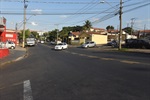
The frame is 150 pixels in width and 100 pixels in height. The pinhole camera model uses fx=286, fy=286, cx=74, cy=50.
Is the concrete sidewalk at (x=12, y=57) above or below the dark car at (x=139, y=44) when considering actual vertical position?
below

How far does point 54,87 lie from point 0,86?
264 cm

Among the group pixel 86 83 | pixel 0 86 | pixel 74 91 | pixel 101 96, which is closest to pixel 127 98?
pixel 101 96

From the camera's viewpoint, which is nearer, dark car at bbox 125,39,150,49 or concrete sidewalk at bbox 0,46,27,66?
concrete sidewalk at bbox 0,46,27,66

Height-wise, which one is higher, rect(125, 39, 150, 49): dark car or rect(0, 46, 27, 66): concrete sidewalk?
rect(125, 39, 150, 49): dark car

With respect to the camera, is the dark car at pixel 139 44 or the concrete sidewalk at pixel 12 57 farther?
the dark car at pixel 139 44

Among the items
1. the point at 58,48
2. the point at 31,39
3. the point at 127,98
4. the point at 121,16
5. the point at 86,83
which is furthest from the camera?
the point at 31,39

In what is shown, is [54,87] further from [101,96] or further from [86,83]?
[101,96]

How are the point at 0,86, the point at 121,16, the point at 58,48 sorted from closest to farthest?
1. the point at 0,86
2. the point at 121,16
3. the point at 58,48

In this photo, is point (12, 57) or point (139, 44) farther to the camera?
point (139, 44)

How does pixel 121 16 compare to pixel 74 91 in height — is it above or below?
above

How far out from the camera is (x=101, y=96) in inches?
328

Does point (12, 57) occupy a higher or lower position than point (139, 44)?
lower

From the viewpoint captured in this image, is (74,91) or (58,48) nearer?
(74,91)

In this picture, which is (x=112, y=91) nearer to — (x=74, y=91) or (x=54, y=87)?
(x=74, y=91)
